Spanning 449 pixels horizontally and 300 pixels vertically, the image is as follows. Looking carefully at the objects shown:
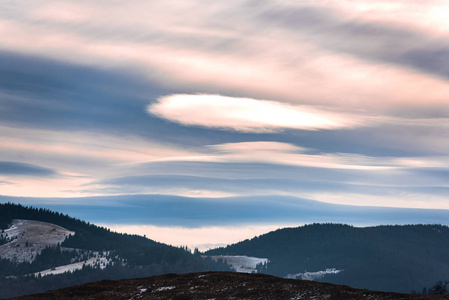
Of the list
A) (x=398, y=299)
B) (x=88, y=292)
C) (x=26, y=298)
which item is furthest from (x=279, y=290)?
(x=26, y=298)

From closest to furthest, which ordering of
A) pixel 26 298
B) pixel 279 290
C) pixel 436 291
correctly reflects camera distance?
pixel 279 290 < pixel 26 298 < pixel 436 291

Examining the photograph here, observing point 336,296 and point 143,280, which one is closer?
point 336,296

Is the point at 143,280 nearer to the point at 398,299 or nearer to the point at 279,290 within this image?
the point at 279,290

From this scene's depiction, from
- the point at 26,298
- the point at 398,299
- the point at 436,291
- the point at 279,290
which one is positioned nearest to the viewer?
the point at 398,299

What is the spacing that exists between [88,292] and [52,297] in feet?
22.0

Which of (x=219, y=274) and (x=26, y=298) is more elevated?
(x=219, y=274)

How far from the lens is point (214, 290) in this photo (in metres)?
95.2

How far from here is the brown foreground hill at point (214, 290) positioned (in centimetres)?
8544

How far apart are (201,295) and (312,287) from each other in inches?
755

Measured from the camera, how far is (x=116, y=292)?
100812 millimetres

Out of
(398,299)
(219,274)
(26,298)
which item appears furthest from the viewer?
(219,274)

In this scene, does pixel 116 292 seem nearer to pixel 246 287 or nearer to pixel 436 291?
pixel 246 287

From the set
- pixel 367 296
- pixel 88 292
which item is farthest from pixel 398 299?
pixel 88 292

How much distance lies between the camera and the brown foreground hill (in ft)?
280
